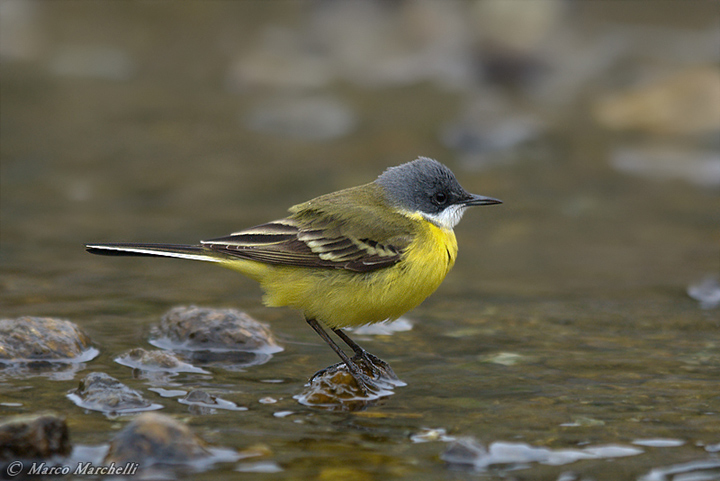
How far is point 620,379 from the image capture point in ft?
20.5

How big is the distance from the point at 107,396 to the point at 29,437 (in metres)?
0.90

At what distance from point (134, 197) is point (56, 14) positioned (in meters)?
10.4

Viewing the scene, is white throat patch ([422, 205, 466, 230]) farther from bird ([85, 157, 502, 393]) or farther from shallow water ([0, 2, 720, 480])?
shallow water ([0, 2, 720, 480])

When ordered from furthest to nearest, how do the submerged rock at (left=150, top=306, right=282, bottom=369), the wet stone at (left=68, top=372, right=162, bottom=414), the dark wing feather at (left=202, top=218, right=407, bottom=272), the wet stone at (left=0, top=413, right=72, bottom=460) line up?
the submerged rock at (left=150, top=306, right=282, bottom=369) < the dark wing feather at (left=202, top=218, right=407, bottom=272) < the wet stone at (left=68, top=372, right=162, bottom=414) < the wet stone at (left=0, top=413, right=72, bottom=460)

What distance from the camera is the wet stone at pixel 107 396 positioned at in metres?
5.54

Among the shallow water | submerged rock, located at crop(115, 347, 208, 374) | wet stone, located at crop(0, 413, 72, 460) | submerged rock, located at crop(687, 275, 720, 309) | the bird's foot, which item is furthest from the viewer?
submerged rock, located at crop(687, 275, 720, 309)

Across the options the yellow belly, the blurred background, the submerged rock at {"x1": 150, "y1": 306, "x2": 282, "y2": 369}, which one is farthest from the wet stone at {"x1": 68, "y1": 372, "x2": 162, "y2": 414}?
the blurred background

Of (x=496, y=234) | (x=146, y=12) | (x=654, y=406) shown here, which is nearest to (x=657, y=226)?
(x=496, y=234)

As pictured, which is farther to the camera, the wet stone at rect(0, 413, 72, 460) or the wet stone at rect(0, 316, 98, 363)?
the wet stone at rect(0, 316, 98, 363)

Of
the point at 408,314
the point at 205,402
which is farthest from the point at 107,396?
the point at 408,314

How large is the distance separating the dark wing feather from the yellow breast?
0.07m

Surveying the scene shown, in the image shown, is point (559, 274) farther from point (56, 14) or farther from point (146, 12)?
point (56, 14)

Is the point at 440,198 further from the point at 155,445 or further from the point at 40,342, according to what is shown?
the point at 155,445

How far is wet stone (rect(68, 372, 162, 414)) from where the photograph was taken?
5.54 m
